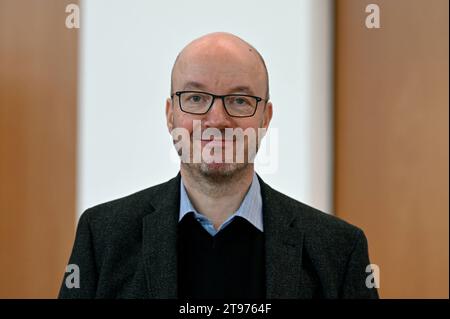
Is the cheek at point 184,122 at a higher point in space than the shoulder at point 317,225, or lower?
higher

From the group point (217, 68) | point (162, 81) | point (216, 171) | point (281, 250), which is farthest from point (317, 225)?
point (162, 81)

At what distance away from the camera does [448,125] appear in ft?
3.94

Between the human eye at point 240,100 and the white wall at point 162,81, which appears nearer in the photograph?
the human eye at point 240,100

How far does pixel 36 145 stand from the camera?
133cm

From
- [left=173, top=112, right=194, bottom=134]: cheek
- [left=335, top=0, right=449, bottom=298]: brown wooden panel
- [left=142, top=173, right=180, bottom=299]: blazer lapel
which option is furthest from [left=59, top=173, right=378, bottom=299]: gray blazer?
[left=335, top=0, right=449, bottom=298]: brown wooden panel

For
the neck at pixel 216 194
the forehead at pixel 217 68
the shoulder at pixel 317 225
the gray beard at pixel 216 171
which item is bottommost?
the shoulder at pixel 317 225

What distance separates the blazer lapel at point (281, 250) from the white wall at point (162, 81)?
22 centimetres

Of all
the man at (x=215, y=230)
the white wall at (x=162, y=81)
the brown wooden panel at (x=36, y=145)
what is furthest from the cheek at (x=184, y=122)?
the brown wooden panel at (x=36, y=145)

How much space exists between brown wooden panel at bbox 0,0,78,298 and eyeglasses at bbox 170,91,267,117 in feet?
1.36

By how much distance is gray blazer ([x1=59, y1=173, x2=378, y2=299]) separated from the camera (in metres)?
0.96

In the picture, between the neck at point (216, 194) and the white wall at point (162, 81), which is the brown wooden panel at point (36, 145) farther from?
the neck at point (216, 194)

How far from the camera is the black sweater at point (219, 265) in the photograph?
97 centimetres

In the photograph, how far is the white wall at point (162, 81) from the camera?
4.07 feet
